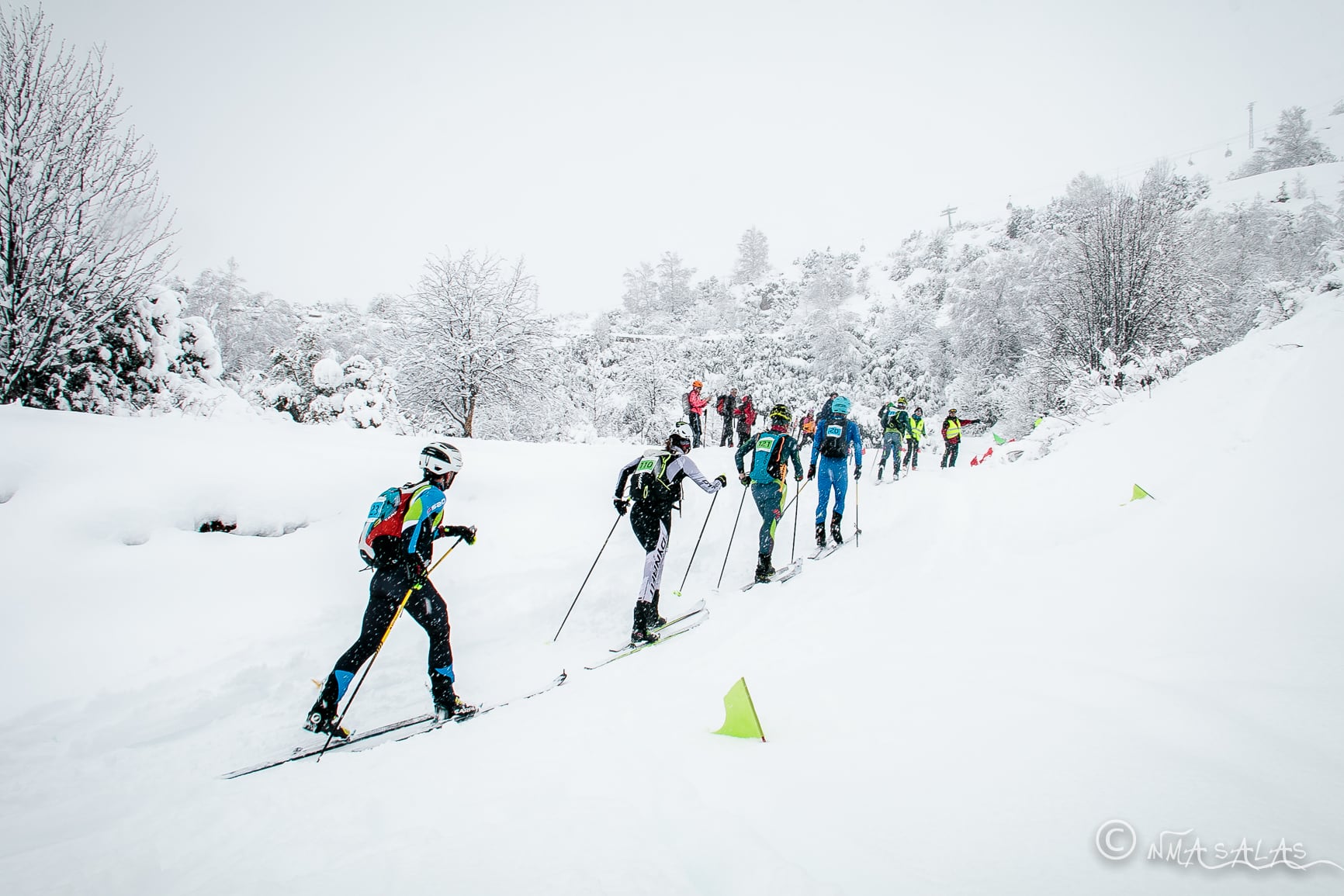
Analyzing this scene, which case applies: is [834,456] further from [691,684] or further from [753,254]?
[753,254]

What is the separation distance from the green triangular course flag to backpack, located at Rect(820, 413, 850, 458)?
18.5 feet

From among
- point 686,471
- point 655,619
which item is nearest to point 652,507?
point 686,471

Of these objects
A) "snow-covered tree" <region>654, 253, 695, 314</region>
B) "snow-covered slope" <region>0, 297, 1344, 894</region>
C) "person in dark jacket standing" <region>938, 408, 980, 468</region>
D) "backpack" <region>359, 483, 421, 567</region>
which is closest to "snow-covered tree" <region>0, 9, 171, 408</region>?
"snow-covered slope" <region>0, 297, 1344, 894</region>

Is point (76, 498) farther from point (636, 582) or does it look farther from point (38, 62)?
point (38, 62)

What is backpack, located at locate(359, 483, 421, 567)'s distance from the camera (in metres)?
3.98

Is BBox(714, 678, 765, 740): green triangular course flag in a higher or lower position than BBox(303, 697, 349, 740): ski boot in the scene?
higher

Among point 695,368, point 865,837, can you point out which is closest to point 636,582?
point 865,837

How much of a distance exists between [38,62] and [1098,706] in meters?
13.3

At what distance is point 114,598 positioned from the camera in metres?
4.36

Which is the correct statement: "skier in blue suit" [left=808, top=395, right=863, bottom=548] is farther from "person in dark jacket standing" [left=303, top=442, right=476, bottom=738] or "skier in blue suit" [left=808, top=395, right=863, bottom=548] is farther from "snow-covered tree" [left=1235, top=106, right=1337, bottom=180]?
"snow-covered tree" [left=1235, top=106, right=1337, bottom=180]

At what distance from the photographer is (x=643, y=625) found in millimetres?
5422

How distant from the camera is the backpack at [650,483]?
19.1ft

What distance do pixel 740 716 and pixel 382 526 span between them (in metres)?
3.04

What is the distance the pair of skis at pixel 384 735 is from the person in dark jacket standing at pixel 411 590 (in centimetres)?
7
